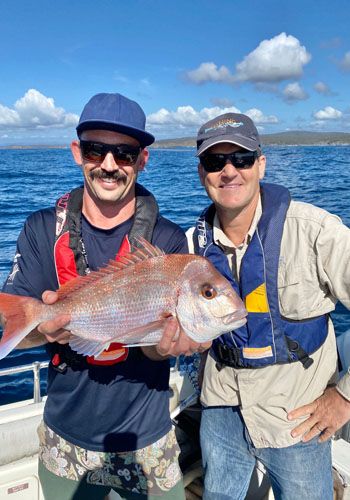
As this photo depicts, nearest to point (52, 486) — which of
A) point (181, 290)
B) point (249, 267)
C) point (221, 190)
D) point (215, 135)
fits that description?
point (181, 290)

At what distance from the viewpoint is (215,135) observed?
3.00 m

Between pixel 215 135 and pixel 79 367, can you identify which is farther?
pixel 215 135

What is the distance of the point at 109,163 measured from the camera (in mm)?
2621

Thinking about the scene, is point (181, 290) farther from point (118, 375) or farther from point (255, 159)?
point (255, 159)

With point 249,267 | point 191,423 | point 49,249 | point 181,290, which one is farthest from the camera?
point 191,423

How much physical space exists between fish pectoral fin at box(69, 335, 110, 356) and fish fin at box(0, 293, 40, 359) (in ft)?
0.91

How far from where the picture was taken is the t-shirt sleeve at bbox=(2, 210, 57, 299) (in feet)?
9.05

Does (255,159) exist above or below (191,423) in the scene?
above

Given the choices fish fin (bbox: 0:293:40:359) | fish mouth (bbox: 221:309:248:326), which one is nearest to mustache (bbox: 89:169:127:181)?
fish fin (bbox: 0:293:40:359)

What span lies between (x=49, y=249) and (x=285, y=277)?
1.70 meters

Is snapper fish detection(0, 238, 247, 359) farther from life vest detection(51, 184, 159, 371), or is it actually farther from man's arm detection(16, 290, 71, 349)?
life vest detection(51, 184, 159, 371)

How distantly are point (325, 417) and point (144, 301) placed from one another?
5.27 feet

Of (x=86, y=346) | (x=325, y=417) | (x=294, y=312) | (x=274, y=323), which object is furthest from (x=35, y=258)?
(x=325, y=417)

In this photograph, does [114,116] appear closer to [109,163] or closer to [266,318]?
[109,163]
